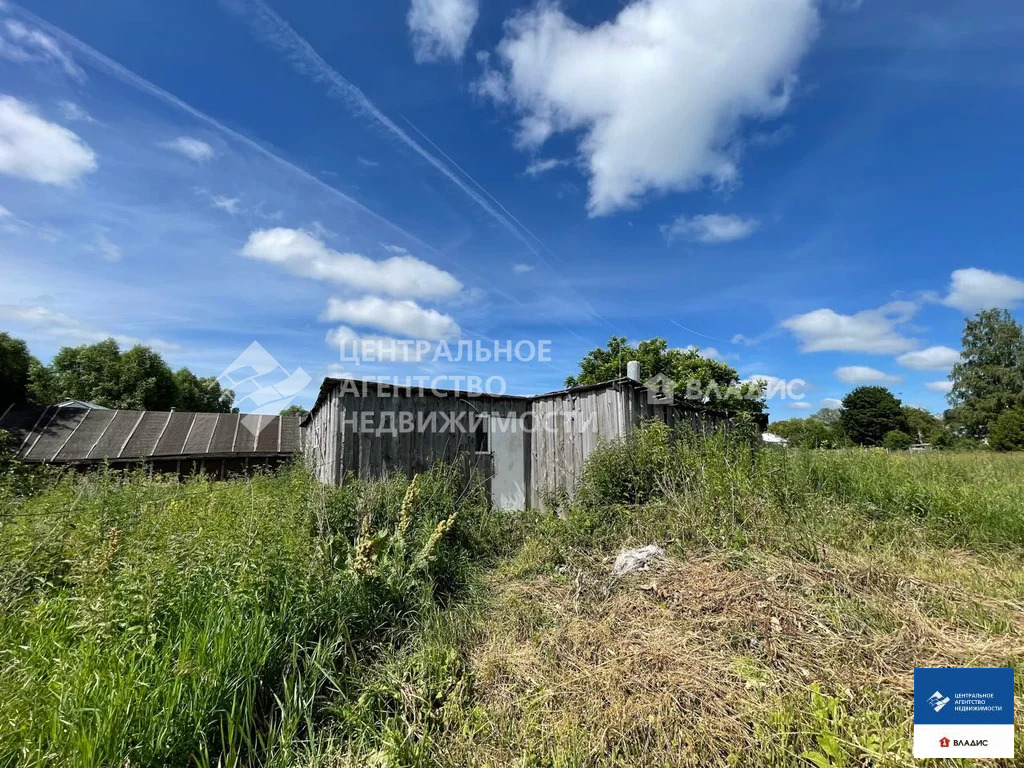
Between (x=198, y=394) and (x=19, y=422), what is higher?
(x=198, y=394)

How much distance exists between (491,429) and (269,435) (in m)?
11.9

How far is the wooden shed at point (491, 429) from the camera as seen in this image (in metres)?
6.10

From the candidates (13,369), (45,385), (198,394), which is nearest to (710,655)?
(13,369)

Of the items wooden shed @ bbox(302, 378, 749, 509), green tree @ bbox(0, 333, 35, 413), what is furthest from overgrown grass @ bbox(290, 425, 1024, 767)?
green tree @ bbox(0, 333, 35, 413)

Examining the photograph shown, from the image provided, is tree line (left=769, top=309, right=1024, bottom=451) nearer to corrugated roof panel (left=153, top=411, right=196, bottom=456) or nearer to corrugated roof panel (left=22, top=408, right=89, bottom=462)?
corrugated roof panel (left=153, top=411, right=196, bottom=456)

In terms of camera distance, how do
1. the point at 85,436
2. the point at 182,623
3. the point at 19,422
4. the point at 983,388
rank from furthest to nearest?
the point at 983,388
the point at 85,436
the point at 19,422
the point at 182,623

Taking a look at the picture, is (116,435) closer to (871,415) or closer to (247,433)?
(247,433)

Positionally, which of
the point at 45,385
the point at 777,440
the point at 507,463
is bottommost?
the point at 507,463

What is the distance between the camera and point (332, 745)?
211 centimetres

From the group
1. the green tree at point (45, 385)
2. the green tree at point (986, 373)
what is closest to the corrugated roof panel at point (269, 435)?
the green tree at point (45, 385)

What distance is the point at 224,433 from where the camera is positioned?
14.4m

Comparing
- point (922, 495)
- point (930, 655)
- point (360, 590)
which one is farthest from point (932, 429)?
point (360, 590)

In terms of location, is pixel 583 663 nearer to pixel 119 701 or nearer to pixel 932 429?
pixel 119 701

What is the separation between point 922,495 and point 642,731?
15.6 feet
